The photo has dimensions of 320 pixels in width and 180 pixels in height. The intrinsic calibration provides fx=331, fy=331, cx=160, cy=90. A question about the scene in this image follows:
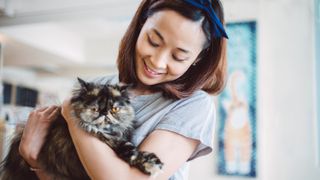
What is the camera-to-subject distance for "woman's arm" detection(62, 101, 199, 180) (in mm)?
630

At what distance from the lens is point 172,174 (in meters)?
0.71

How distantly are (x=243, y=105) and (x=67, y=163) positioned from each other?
79 cm

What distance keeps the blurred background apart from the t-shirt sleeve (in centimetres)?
40

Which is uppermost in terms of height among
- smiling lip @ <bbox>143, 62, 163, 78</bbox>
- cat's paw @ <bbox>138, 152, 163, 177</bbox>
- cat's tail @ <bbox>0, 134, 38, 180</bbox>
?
smiling lip @ <bbox>143, 62, 163, 78</bbox>

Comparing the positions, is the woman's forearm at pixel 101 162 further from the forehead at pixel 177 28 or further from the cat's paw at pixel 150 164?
the forehead at pixel 177 28

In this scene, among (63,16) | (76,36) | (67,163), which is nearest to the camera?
(67,163)

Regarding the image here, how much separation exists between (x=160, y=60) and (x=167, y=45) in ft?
0.12

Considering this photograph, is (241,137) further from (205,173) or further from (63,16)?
(63,16)

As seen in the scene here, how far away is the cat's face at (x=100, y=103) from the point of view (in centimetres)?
76

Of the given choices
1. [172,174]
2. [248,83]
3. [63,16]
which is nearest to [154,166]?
[172,174]

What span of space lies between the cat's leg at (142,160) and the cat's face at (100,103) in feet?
0.35

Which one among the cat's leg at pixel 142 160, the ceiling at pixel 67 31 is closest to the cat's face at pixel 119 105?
the cat's leg at pixel 142 160

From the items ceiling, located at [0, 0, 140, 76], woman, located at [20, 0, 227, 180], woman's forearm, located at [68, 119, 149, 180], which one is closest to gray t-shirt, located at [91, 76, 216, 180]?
woman, located at [20, 0, 227, 180]

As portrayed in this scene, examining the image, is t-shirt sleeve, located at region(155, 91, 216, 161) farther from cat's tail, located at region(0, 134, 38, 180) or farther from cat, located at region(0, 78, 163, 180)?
cat's tail, located at region(0, 134, 38, 180)
